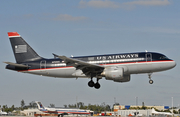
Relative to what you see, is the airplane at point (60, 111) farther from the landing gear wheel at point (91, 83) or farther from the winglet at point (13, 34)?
the landing gear wheel at point (91, 83)

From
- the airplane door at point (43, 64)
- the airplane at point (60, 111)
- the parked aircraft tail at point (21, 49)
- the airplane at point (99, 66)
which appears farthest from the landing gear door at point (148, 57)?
the airplane at point (60, 111)

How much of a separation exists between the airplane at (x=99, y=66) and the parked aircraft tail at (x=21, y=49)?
703 millimetres

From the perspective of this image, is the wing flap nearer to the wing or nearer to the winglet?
the wing

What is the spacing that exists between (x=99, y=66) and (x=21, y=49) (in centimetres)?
1591

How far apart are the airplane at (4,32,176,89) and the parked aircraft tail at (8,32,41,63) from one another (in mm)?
703

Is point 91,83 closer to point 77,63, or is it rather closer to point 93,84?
point 93,84

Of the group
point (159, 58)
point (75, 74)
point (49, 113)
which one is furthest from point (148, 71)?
point (49, 113)

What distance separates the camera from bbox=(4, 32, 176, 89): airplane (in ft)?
132

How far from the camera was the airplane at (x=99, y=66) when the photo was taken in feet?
132

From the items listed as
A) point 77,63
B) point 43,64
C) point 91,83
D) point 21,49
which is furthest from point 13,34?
point 91,83

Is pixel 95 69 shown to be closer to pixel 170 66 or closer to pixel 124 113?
pixel 170 66

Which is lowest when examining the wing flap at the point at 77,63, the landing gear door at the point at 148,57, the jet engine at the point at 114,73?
the jet engine at the point at 114,73

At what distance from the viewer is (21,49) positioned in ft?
159

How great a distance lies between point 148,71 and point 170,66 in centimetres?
333
